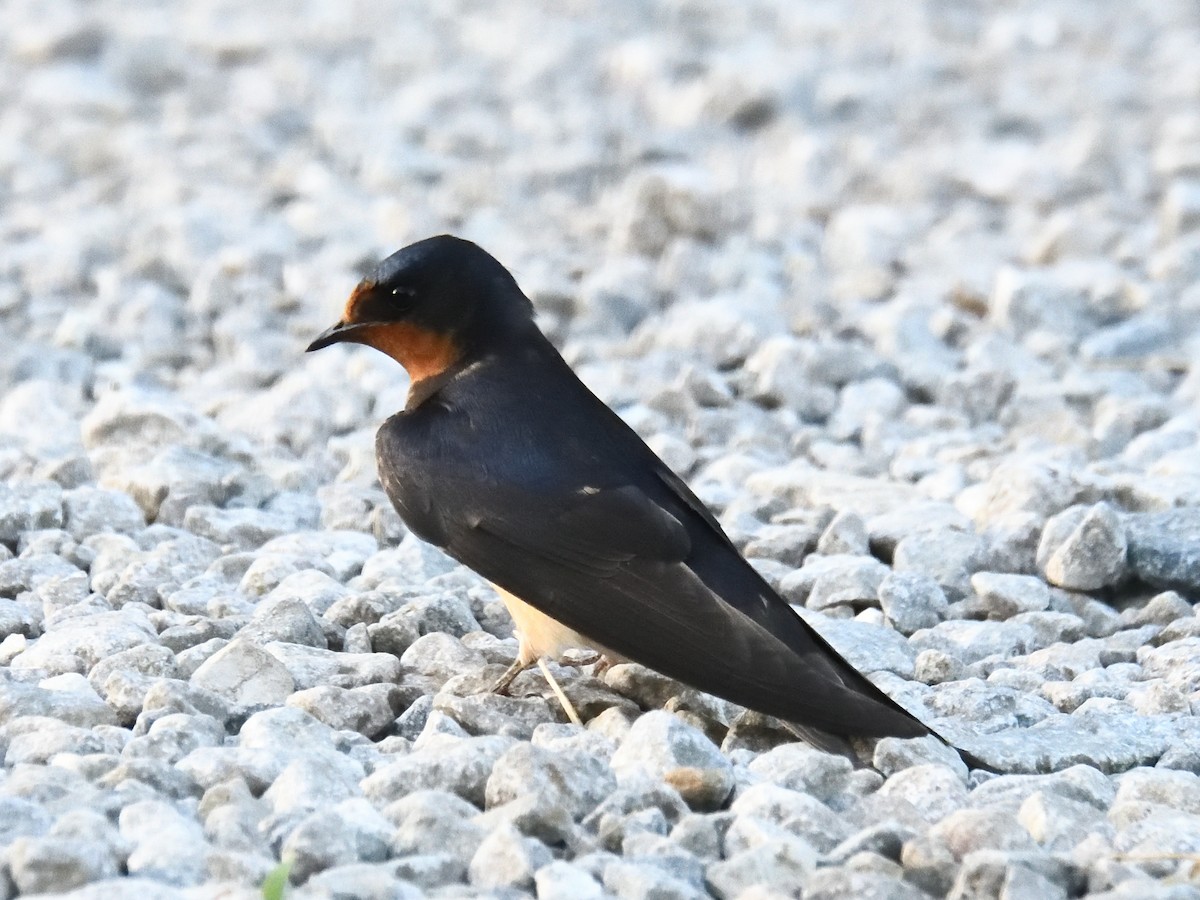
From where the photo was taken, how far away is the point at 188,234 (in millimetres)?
6746

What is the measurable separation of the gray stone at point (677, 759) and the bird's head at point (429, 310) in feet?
4.05

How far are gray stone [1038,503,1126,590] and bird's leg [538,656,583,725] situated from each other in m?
1.20

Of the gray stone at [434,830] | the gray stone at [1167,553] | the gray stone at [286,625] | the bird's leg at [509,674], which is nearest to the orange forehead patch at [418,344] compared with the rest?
the gray stone at [286,625]

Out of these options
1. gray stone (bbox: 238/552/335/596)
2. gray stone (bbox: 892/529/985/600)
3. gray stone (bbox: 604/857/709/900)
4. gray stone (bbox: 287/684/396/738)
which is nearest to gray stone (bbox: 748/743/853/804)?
gray stone (bbox: 604/857/709/900)

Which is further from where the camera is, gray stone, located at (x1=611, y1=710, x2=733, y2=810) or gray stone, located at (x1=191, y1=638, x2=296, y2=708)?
gray stone, located at (x1=191, y1=638, x2=296, y2=708)

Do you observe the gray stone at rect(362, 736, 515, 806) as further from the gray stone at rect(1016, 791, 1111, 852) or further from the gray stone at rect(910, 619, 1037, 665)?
the gray stone at rect(910, 619, 1037, 665)

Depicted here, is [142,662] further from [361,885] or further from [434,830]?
[361,885]

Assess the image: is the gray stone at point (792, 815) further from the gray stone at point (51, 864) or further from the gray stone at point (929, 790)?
the gray stone at point (51, 864)

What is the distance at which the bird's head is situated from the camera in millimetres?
4273

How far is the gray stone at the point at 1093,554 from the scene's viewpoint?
4293mm

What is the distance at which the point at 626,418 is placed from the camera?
5422 mm

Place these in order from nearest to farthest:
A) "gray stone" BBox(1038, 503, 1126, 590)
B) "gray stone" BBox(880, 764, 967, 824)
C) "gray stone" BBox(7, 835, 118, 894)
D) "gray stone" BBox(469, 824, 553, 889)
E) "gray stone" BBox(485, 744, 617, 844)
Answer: "gray stone" BBox(7, 835, 118, 894), "gray stone" BBox(469, 824, 553, 889), "gray stone" BBox(485, 744, 617, 844), "gray stone" BBox(880, 764, 967, 824), "gray stone" BBox(1038, 503, 1126, 590)

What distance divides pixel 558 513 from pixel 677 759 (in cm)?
74

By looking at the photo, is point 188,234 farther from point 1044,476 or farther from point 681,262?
point 1044,476
